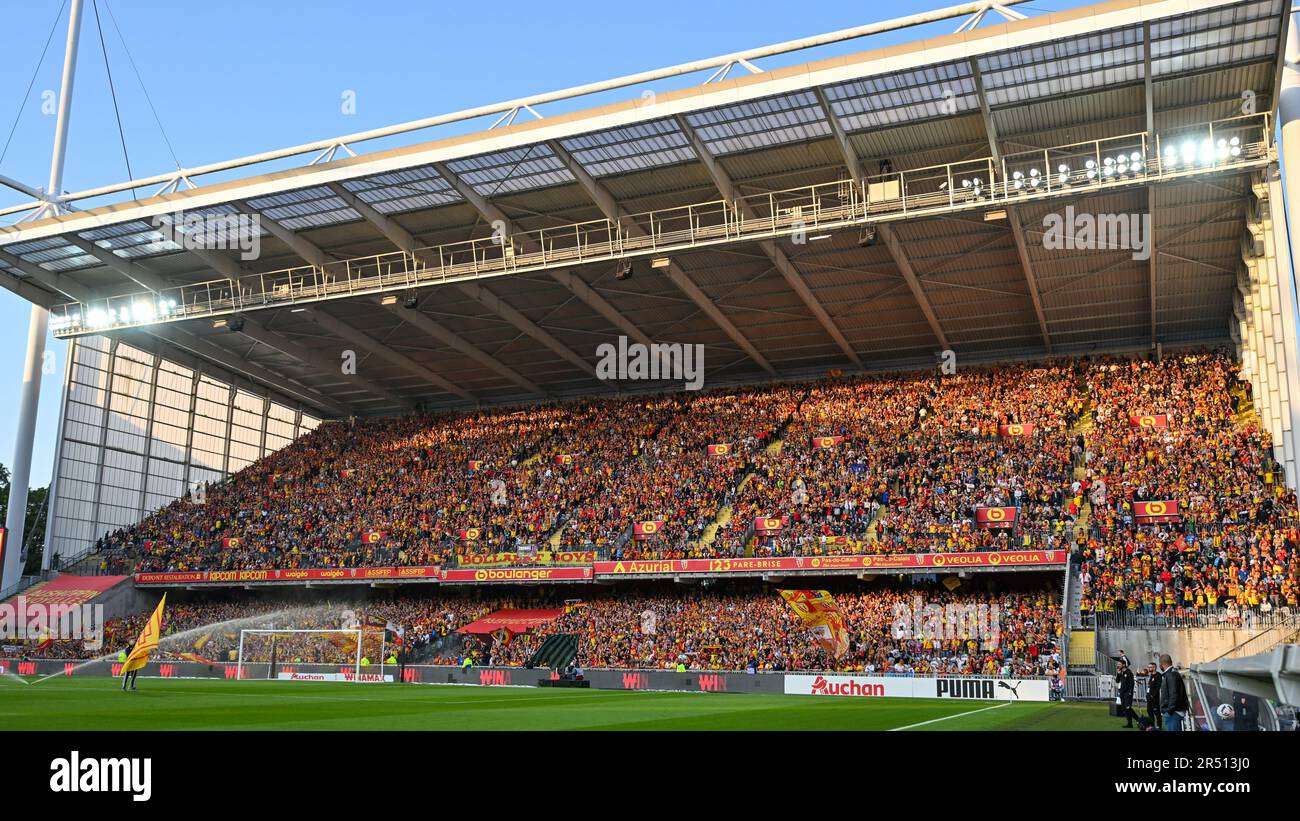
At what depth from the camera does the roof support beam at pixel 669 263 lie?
3856 centimetres

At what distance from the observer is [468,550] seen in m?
50.2

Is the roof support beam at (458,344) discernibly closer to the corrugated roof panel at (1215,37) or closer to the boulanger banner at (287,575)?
the boulanger banner at (287,575)

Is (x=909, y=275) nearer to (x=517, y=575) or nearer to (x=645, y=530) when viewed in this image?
(x=645, y=530)

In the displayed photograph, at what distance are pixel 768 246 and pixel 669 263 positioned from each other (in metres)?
3.94

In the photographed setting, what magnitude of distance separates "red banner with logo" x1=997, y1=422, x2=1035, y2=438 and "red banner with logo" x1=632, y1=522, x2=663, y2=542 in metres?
16.3

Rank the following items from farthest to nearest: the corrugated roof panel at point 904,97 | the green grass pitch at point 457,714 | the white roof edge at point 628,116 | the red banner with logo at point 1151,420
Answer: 1. the red banner with logo at point 1151,420
2. the corrugated roof panel at point 904,97
3. the white roof edge at point 628,116
4. the green grass pitch at point 457,714

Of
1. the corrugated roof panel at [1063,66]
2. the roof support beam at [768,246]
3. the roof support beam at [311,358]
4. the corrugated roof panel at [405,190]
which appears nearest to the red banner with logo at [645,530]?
the roof support beam at [768,246]

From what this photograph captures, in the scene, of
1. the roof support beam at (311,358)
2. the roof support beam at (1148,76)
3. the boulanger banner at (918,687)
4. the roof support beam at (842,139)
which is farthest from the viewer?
the roof support beam at (311,358)

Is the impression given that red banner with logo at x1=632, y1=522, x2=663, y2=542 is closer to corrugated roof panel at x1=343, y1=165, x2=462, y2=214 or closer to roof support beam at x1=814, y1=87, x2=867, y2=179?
corrugated roof panel at x1=343, y1=165, x2=462, y2=214

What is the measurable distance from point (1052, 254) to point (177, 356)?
4940 centimetres

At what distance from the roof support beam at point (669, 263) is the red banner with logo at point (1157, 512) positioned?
1978 cm

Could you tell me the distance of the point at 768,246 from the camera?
4047 centimetres
